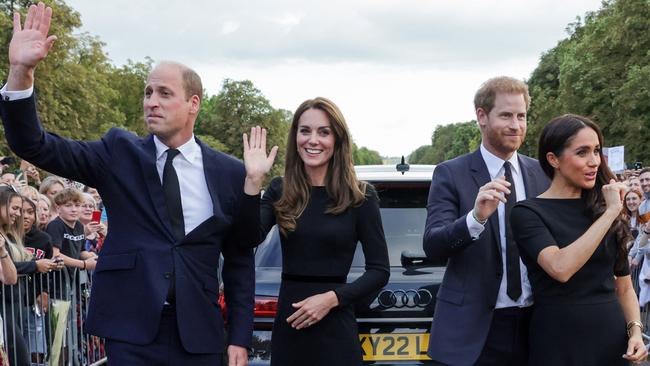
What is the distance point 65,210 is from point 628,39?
131 feet

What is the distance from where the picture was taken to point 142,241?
153 inches

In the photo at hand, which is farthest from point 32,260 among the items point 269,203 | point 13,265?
point 269,203

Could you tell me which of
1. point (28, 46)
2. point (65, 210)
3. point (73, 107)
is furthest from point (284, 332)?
point (73, 107)

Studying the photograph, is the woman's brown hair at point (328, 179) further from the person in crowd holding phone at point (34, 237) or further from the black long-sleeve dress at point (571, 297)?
the person in crowd holding phone at point (34, 237)

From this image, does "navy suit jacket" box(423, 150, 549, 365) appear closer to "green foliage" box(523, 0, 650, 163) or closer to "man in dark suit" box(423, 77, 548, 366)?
"man in dark suit" box(423, 77, 548, 366)

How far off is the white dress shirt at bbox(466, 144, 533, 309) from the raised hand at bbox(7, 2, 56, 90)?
1.89m

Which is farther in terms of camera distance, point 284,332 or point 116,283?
point 284,332

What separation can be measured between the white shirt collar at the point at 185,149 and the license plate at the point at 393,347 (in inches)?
66.8

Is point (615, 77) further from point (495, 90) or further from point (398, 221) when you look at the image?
point (495, 90)

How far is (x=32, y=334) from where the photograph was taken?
7.57 m

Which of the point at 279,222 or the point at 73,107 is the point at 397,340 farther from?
the point at 73,107

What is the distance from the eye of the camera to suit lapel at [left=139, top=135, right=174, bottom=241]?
3.90 metres

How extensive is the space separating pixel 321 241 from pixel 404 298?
36.9 inches

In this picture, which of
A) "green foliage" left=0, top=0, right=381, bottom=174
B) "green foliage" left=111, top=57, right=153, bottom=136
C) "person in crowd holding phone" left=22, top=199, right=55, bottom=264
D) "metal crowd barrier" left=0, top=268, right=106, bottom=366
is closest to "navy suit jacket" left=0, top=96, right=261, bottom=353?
"metal crowd barrier" left=0, top=268, right=106, bottom=366
